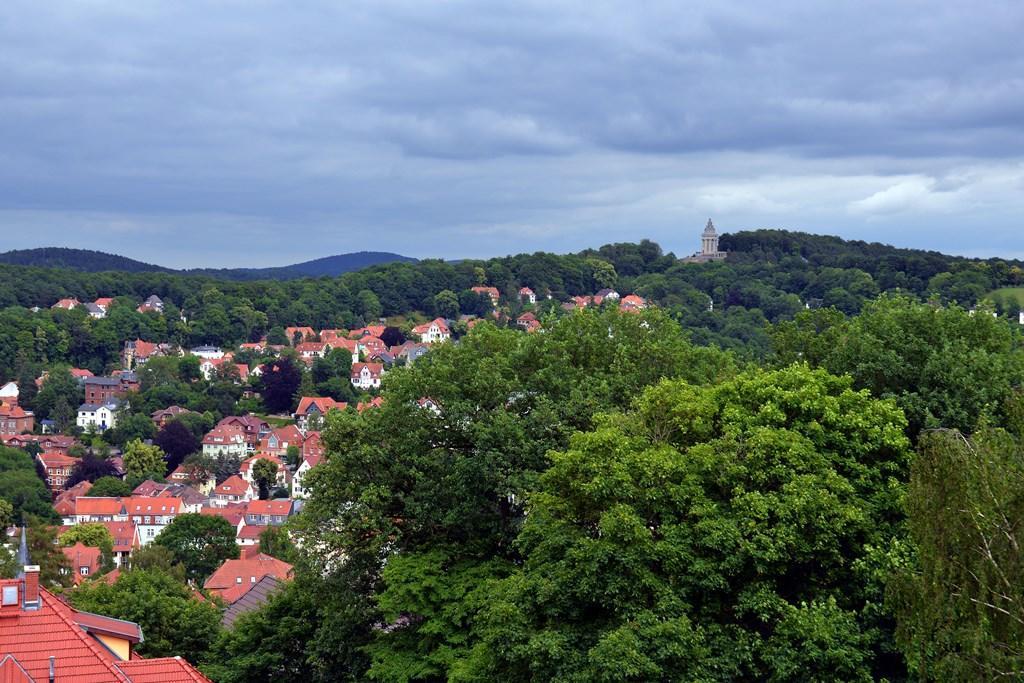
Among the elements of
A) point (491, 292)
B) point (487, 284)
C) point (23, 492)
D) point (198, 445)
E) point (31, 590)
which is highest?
point (487, 284)

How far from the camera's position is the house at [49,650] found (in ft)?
47.2

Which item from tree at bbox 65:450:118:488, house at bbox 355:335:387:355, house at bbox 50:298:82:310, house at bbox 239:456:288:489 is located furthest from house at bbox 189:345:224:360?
tree at bbox 65:450:118:488

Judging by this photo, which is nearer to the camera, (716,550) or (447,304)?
(716,550)

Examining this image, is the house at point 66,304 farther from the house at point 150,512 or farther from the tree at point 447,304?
the house at point 150,512

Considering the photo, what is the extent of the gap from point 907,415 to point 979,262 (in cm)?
11657

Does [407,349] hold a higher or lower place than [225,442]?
higher

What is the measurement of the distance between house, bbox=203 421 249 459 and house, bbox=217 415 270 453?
3.82 ft

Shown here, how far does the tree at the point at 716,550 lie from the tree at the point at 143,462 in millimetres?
81502

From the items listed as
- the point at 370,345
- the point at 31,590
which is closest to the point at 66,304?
the point at 370,345

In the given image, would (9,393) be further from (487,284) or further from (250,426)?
(487,284)

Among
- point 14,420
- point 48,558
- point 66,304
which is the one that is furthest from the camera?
point 66,304

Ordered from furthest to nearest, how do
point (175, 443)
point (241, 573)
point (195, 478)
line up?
point (175, 443) → point (195, 478) → point (241, 573)

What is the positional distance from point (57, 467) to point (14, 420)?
63.9 feet

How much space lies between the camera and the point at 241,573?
5388 centimetres
